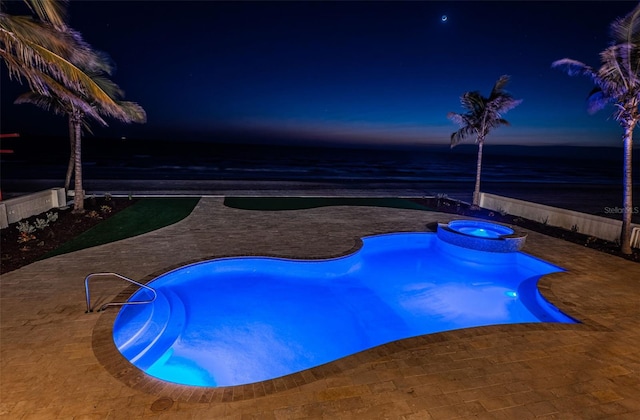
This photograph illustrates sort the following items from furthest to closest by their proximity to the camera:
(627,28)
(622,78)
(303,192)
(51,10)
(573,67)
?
(303,192), (573,67), (622,78), (627,28), (51,10)

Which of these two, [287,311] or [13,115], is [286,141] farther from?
[287,311]

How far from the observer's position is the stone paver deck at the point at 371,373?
3.35 metres

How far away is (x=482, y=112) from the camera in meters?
14.2

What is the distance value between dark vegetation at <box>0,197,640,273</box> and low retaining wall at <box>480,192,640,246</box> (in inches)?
10.2

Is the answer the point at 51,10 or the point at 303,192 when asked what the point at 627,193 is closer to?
the point at 51,10

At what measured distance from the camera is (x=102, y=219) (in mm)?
11234

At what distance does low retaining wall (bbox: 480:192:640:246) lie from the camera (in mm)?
9992

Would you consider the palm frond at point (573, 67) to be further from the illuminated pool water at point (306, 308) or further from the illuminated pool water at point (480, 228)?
the illuminated pool water at point (306, 308)

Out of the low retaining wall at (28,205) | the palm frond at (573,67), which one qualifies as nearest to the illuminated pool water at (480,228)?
the palm frond at (573,67)

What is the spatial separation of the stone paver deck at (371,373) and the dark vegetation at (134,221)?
1.77 meters

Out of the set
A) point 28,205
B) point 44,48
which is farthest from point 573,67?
point 28,205

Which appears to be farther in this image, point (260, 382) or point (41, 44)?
point (41, 44)

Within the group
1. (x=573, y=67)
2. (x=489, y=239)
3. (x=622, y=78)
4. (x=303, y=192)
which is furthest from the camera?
(x=303, y=192)

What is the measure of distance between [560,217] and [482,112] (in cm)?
549
